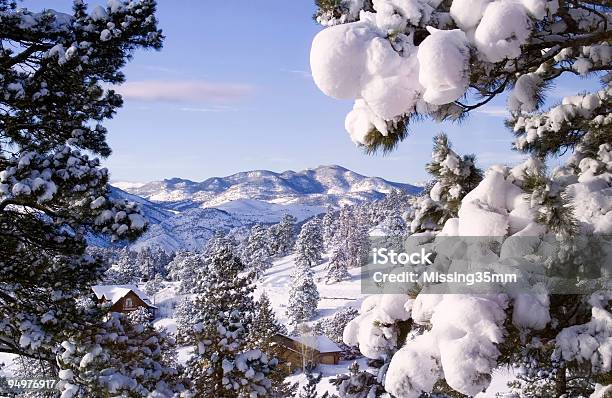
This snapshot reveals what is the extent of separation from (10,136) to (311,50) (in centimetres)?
710

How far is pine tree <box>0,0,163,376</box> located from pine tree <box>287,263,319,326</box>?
51922mm

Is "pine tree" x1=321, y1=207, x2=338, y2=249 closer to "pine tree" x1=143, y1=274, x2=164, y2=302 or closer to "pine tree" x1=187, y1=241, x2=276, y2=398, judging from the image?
"pine tree" x1=143, y1=274, x2=164, y2=302

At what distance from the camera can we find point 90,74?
782cm

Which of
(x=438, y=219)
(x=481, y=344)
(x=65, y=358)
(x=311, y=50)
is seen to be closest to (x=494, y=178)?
(x=438, y=219)

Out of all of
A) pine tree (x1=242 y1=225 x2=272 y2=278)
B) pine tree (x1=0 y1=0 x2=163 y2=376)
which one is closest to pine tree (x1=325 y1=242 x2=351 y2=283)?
pine tree (x1=242 y1=225 x2=272 y2=278)

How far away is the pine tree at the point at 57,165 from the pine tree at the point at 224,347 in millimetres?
7925

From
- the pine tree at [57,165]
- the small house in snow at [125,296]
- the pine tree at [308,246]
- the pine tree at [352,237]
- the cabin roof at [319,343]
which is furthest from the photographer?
the pine tree at [352,237]

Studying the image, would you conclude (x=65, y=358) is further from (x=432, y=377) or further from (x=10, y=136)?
(x=432, y=377)

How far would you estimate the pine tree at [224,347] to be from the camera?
15641mm

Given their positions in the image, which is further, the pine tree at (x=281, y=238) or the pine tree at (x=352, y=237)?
the pine tree at (x=281, y=238)

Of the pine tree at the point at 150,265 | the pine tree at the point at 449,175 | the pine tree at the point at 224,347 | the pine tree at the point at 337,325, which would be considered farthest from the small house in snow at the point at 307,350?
the pine tree at the point at 150,265

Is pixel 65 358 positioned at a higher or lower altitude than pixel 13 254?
lower

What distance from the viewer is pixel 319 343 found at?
49188 mm

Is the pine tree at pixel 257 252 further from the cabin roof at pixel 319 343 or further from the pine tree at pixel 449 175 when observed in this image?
the pine tree at pixel 449 175
